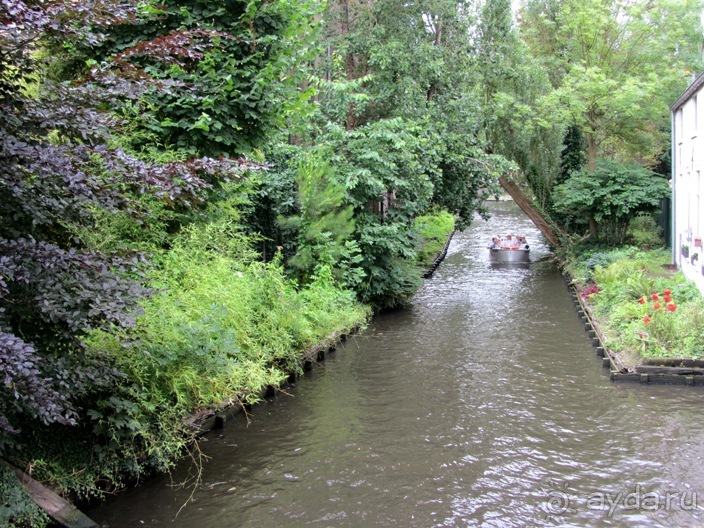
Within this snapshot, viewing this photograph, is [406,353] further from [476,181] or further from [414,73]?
[476,181]

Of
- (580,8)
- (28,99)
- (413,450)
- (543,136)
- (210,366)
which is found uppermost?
(580,8)

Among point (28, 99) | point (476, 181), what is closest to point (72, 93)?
point (28, 99)

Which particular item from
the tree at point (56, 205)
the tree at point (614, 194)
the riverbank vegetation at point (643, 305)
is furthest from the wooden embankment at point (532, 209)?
the tree at point (56, 205)

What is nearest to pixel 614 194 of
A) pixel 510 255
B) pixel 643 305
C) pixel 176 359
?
pixel 510 255

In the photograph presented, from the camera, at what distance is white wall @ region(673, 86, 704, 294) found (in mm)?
16156

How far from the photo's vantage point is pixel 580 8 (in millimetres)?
24375

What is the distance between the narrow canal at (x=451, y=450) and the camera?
23.2 ft

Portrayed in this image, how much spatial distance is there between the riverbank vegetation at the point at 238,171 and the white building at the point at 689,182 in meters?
1.87

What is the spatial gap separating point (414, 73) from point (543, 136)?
914 cm

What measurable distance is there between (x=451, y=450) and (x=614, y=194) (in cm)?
1701

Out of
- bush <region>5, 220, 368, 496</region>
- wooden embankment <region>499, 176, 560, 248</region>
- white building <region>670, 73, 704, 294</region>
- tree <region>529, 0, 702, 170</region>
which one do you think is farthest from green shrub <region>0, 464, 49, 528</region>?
wooden embankment <region>499, 176, 560, 248</region>

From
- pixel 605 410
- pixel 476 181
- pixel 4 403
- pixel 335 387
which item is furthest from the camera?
pixel 476 181

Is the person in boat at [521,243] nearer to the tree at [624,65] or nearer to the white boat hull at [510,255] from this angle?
the white boat hull at [510,255]

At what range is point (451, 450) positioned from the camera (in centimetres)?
877
